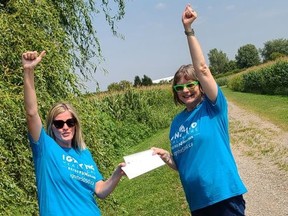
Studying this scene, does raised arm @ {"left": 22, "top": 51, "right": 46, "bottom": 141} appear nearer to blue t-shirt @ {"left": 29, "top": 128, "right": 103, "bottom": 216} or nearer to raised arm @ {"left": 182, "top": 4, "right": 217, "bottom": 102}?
blue t-shirt @ {"left": 29, "top": 128, "right": 103, "bottom": 216}

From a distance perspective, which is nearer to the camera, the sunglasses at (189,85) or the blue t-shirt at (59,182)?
the blue t-shirt at (59,182)

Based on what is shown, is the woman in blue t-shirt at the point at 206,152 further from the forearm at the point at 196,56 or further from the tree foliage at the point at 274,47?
the tree foliage at the point at 274,47

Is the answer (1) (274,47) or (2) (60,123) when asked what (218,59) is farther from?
(2) (60,123)

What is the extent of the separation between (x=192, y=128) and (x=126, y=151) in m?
14.5

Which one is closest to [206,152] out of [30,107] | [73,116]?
[73,116]

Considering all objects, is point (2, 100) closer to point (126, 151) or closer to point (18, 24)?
point (18, 24)

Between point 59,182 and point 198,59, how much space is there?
4.15ft

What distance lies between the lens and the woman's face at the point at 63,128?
3.13 meters

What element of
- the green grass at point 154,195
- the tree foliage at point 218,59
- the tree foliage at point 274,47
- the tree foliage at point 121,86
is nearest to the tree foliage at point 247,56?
the tree foliage at point 274,47

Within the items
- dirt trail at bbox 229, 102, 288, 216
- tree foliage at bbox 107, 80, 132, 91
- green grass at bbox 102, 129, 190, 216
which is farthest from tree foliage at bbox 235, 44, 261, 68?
green grass at bbox 102, 129, 190, 216

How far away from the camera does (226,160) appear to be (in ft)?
10.1

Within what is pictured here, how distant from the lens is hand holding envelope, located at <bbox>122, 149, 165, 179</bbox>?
3.13 m

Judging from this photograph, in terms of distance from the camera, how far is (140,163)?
3.19 metres

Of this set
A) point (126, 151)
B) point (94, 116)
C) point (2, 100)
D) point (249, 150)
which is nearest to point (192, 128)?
point (2, 100)
